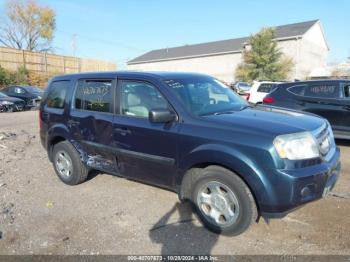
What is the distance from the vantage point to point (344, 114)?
27.5ft

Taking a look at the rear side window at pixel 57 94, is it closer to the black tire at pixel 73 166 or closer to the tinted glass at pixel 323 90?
the black tire at pixel 73 166

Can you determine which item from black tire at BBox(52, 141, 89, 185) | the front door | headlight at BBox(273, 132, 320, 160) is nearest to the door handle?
the front door

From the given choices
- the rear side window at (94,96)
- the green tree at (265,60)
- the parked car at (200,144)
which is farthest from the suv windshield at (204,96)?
the green tree at (265,60)

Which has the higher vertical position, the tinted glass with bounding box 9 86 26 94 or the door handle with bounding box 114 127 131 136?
the door handle with bounding box 114 127 131 136

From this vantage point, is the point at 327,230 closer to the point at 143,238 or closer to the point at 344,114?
the point at 143,238

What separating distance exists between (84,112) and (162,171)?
173 cm

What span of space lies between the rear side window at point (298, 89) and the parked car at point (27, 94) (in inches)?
621

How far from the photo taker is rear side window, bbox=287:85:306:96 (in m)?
9.21

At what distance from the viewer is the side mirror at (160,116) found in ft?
13.9

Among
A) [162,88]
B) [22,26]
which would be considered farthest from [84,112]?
[22,26]

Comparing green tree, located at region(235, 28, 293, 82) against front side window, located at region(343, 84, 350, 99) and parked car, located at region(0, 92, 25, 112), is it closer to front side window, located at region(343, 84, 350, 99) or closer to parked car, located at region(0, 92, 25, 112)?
parked car, located at region(0, 92, 25, 112)

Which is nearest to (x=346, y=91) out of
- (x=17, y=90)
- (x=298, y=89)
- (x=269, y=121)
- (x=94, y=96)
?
(x=298, y=89)

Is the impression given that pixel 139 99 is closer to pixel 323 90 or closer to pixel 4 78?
pixel 323 90

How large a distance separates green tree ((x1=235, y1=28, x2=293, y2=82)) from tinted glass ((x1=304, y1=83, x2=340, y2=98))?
3041 centimetres
